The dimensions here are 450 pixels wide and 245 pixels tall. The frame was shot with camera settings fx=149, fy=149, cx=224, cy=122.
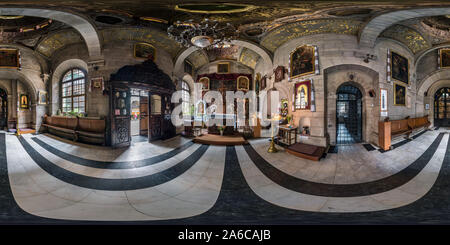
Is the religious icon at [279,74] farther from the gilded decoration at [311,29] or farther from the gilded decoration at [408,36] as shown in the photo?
the gilded decoration at [408,36]

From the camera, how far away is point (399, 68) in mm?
1301

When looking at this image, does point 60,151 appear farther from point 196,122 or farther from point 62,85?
point 196,122

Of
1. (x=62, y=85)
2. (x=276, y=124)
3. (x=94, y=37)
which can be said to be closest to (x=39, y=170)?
(x=62, y=85)

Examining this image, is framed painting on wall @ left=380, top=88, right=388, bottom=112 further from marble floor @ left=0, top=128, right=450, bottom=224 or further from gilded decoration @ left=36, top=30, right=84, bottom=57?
gilded decoration @ left=36, top=30, right=84, bottom=57

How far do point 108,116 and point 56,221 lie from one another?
60 cm

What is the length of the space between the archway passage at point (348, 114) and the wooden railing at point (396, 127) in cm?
15

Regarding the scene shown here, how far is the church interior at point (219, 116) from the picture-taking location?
84 centimetres

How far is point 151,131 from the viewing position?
119 cm

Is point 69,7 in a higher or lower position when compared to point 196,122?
higher

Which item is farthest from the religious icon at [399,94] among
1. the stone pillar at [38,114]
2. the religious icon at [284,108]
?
the stone pillar at [38,114]

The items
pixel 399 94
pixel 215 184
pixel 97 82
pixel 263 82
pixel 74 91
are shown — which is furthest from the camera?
pixel 263 82

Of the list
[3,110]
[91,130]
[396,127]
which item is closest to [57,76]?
[3,110]

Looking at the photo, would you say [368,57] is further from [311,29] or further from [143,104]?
[143,104]

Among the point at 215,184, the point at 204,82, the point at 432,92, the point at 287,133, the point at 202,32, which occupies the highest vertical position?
the point at 202,32
